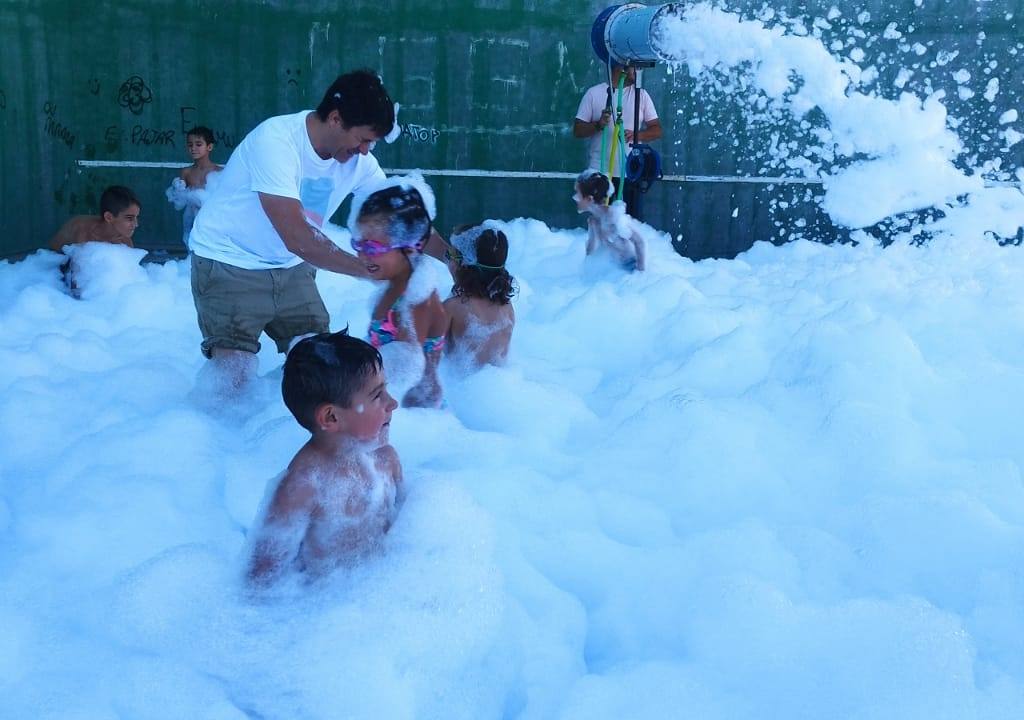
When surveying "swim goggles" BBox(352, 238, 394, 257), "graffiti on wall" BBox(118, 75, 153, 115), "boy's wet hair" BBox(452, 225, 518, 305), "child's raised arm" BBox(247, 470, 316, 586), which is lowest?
"child's raised arm" BBox(247, 470, 316, 586)

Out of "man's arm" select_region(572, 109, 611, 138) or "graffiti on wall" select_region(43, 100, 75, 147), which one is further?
"graffiti on wall" select_region(43, 100, 75, 147)

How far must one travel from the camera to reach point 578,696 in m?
2.32

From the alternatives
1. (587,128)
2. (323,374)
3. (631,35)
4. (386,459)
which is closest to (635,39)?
(631,35)

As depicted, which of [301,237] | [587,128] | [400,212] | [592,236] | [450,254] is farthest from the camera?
[587,128]

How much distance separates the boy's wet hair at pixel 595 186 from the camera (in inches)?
260

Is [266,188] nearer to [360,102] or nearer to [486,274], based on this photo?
[360,102]

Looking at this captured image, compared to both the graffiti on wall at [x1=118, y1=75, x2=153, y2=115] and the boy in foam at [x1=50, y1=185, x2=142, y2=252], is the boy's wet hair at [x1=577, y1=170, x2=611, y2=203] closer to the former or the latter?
the boy in foam at [x1=50, y1=185, x2=142, y2=252]

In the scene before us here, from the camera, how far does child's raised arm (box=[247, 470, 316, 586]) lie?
235 cm

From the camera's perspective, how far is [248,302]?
138 inches

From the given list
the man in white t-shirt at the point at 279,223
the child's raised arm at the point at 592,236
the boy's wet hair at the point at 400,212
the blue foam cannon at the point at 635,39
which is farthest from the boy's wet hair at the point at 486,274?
the child's raised arm at the point at 592,236

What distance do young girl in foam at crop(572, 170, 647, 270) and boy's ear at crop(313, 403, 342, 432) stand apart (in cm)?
450

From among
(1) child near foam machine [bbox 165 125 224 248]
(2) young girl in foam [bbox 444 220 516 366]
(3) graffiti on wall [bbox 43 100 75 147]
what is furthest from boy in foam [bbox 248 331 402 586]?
(3) graffiti on wall [bbox 43 100 75 147]

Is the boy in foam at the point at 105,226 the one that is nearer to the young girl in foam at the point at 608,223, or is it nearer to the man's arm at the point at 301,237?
the young girl in foam at the point at 608,223

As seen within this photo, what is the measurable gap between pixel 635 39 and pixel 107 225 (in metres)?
3.53
